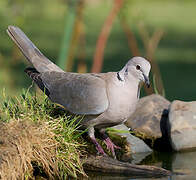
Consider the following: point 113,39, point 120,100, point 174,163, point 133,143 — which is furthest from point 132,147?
point 113,39

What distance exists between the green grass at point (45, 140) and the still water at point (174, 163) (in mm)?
255

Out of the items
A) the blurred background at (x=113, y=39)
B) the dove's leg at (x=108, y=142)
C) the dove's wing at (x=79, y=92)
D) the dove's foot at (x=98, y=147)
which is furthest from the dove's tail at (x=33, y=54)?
the dove's foot at (x=98, y=147)

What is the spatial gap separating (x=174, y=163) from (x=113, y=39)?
351 inches

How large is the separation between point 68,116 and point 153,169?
2.70 feet

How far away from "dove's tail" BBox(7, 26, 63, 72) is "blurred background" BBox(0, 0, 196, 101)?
0.45 meters

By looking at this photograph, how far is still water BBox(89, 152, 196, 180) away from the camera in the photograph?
14.4 ft

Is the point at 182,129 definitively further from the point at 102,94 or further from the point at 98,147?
the point at 102,94

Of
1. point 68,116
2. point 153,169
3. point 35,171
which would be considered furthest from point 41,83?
point 153,169

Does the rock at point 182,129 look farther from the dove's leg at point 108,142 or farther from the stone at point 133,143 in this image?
the dove's leg at point 108,142

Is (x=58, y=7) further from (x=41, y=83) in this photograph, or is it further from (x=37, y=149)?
(x=37, y=149)

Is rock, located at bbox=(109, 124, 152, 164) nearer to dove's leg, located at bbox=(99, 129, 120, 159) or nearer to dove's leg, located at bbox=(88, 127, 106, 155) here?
dove's leg, located at bbox=(99, 129, 120, 159)

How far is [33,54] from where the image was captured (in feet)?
17.9

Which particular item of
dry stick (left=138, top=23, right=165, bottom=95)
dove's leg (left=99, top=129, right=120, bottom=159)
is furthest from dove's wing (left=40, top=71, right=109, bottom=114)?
dry stick (left=138, top=23, right=165, bottom=95)

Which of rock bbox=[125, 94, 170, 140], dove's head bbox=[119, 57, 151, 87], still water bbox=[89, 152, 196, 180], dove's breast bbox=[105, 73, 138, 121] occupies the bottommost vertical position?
still water bbox=[89, 152, 196, 180]
